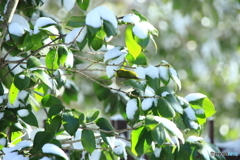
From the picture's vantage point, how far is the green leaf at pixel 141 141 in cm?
86

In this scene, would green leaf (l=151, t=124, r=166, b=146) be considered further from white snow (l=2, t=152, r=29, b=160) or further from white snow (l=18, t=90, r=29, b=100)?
white snow (l=18, t=90, r=29, b=100)

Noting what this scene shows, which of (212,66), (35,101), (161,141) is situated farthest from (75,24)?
(212,66)

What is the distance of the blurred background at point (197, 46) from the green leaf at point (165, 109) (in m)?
2.60

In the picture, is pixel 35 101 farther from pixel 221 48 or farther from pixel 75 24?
pixel 221 48

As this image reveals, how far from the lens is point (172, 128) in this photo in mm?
814

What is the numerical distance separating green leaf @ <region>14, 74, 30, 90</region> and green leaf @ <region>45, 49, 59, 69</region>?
104 mm

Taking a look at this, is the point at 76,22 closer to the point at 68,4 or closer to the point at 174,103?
the point at 174,103

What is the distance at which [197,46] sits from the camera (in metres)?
4.12

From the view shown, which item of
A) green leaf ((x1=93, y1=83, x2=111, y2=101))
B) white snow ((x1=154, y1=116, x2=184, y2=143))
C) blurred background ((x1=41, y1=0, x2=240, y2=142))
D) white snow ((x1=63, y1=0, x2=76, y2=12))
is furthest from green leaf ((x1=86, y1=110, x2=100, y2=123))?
blurred background ((x1=41, y1=0, x2=240, y2=142))

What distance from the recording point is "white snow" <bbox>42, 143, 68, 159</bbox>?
829 millimetres

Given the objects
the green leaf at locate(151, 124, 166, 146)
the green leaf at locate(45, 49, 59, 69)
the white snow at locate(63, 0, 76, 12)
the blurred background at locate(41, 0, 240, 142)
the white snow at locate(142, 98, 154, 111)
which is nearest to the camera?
the green leaf at locate(151, 124, 166, 146)

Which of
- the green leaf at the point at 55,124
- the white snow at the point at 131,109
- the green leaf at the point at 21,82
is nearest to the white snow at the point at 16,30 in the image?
the green leaf at the point at 21,82

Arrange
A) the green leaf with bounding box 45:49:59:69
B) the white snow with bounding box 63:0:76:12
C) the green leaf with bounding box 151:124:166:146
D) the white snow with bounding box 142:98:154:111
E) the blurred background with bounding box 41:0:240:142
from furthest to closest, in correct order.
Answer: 1. the blurred background with bounding box 41:0:240:142
2. the white snow with bounding box 63:0:76:12
3. the green leaf with bounding box 45:49:59:69
4. the white snow with bounding box 142:98:154:111
5. the green leaf with bounding box 151:124:166:146

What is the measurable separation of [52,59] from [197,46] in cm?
329
